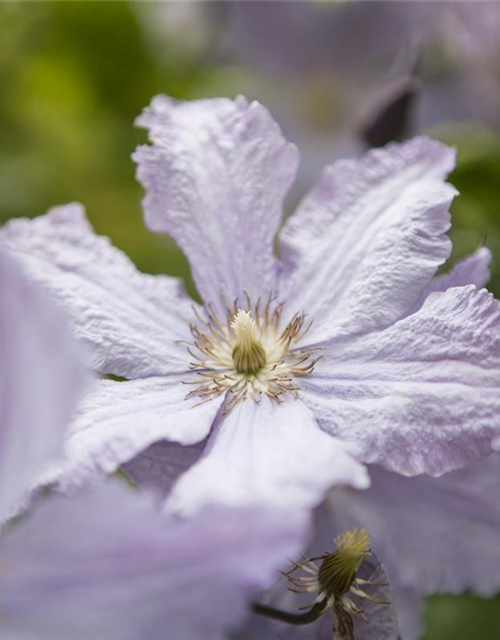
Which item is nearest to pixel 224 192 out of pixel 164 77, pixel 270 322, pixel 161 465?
pixel 270 322

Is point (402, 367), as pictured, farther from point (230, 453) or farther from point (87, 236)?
point (87, 236)

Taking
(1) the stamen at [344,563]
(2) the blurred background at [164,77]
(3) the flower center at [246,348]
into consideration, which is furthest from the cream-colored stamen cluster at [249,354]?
(2) the blurred background at [164,77]

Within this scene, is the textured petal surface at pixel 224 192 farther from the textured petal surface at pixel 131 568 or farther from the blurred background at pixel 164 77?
the blurred background at pixel 164 77

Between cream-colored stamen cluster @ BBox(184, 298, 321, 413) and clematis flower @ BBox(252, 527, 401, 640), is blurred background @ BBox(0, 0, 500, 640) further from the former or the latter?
clematis flower @ BBox(252, 527, 401, 640)

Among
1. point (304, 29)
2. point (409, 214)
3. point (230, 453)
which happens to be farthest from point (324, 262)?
point (304, 29)

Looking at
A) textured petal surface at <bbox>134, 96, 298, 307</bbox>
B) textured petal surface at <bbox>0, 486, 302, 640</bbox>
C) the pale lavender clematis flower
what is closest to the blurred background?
textured petal surface at <bbox>134, 96, 298, 307</bbox>

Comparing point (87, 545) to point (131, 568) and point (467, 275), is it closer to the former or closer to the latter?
point (131, 568)
